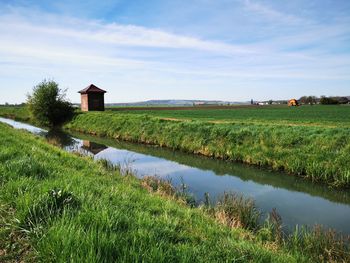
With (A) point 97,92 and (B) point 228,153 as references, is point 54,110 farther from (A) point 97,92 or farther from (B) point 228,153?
(B) point 228,153

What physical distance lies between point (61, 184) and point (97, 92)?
47.0 metres

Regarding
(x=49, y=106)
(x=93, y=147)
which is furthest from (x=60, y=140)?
(x=49, y=106)

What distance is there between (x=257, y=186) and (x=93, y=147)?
Result: 15.0 m

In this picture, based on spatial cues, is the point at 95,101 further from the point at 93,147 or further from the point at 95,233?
the point at 95,233

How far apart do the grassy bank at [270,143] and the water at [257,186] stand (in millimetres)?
647

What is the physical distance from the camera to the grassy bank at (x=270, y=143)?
47.2ft

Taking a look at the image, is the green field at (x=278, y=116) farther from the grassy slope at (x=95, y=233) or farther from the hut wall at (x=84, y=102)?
the grassy slope at (x=95, y=233)

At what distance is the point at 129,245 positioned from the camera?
387cm

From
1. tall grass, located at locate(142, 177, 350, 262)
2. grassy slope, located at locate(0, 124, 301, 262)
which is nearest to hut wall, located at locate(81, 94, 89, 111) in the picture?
tall grass, located at locate(142, 177, 350, 262)

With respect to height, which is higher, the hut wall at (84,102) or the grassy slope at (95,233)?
the hut wall at (84,102)

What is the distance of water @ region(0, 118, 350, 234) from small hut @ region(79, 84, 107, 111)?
100ft

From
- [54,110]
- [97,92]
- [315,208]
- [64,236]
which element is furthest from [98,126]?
[64,236]

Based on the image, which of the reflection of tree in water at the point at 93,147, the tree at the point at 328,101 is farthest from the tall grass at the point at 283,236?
the tree at the point at 328,101

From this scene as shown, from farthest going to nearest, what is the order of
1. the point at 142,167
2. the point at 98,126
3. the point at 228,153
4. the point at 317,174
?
the point at 98,126 → the point at 228,153 → the point at 142,167 → the point at 317,174
